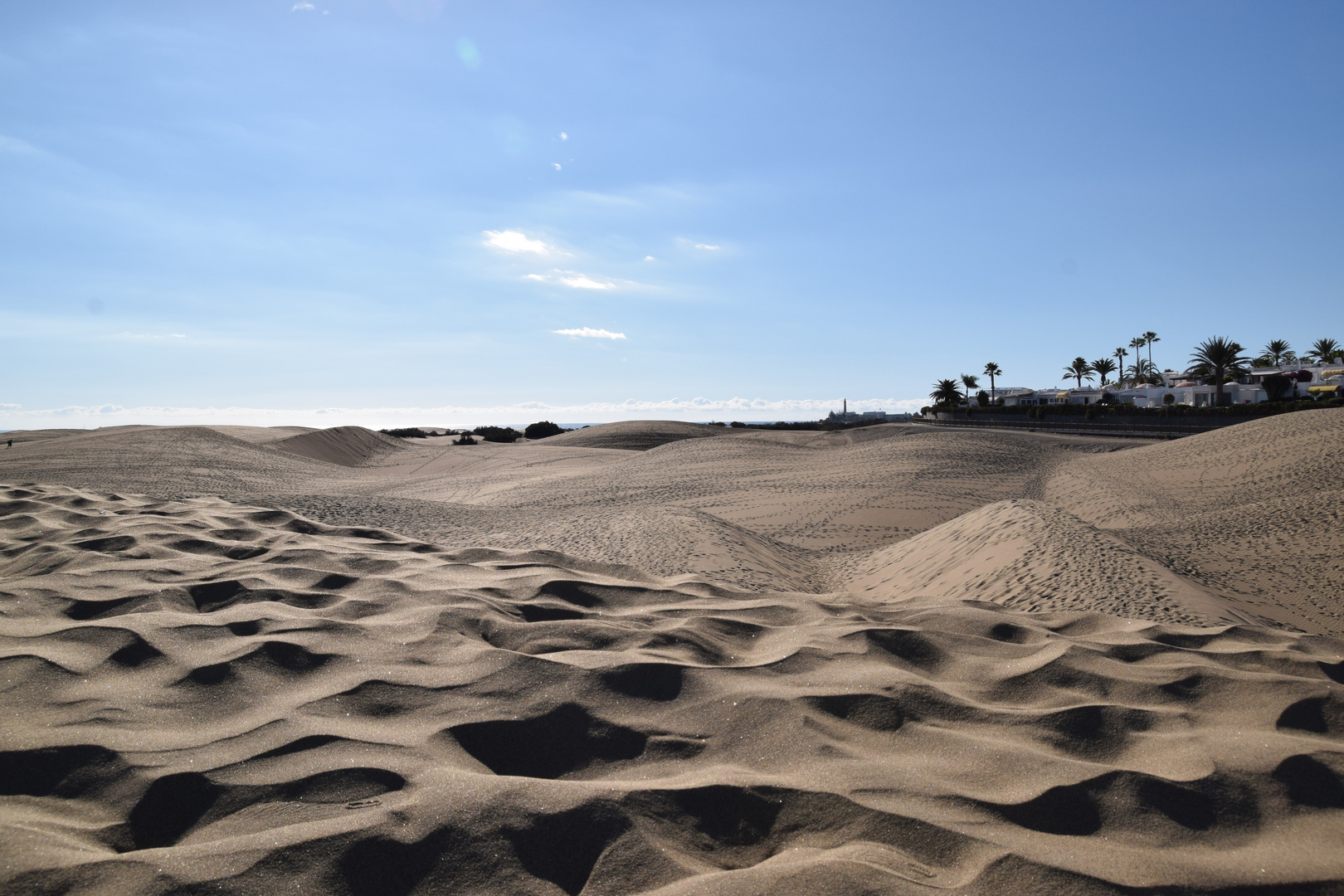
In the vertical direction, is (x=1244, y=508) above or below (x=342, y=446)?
below

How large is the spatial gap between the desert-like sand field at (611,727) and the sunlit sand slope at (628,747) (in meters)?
0.01

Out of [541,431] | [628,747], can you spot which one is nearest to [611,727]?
[628,747]

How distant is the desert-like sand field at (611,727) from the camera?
163cm

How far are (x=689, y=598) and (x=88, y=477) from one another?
39.5 ft

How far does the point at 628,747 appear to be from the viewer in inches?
85.8

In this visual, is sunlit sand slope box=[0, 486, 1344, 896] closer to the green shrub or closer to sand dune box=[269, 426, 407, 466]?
sand dune box=[269, 426, 407, 466]

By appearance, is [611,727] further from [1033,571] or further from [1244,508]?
[1244,508]

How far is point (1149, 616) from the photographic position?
4.22 meters

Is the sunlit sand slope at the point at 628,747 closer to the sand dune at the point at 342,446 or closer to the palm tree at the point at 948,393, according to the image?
the sand dune at the point at 342,446

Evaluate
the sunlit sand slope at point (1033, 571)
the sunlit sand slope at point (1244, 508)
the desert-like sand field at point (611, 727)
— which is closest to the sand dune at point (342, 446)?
the desert-like sand field at point (611, 727)

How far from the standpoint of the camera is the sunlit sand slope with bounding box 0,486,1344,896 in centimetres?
162

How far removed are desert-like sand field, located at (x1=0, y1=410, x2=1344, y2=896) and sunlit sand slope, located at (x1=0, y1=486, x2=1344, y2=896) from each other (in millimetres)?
10

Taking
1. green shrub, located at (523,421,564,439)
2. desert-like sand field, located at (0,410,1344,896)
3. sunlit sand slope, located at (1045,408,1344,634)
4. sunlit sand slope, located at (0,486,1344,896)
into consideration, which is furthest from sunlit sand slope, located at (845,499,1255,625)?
green shrub, located at (523,421,564,439)

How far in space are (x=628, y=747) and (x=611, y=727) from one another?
119 mm
